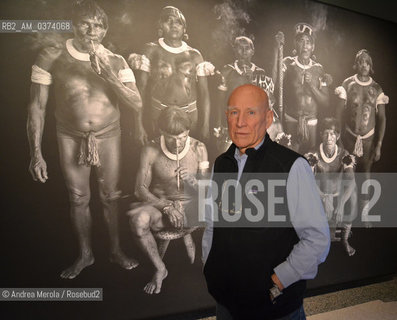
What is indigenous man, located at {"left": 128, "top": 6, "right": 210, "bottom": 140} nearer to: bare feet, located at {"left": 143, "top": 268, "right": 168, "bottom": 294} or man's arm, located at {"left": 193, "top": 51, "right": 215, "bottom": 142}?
man's arm, located at {"left": 193, "top": 51, "right": 215, "bottom": 142}

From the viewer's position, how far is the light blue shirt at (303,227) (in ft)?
3.26

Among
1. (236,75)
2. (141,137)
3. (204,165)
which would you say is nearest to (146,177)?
(141,137)

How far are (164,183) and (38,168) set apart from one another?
0.82m

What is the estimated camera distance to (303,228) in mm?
1016

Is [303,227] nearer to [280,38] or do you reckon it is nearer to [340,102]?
[280,38]

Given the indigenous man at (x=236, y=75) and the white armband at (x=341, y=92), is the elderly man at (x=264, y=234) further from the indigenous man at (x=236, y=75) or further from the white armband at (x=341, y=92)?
the white armband at (x=341, y=92)

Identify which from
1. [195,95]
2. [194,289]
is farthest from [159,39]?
[194,289]

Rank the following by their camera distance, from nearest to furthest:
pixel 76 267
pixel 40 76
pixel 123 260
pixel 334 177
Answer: pixel 40 76 < pixel 76 267 < pixel 123 260 < pixel 334 177

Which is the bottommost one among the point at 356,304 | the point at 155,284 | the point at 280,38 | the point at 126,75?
the point at 356,304

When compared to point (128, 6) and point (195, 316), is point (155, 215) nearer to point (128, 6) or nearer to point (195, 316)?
point (195, 316)

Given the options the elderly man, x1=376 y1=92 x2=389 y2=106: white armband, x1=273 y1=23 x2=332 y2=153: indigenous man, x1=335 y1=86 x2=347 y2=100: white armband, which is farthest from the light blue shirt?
x1=376 y1=92 x2=389 y2=106: white armband

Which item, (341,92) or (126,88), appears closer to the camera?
(126,88)

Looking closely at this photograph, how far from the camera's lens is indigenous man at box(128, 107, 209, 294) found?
6.64 ft

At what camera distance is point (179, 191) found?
2107mm
